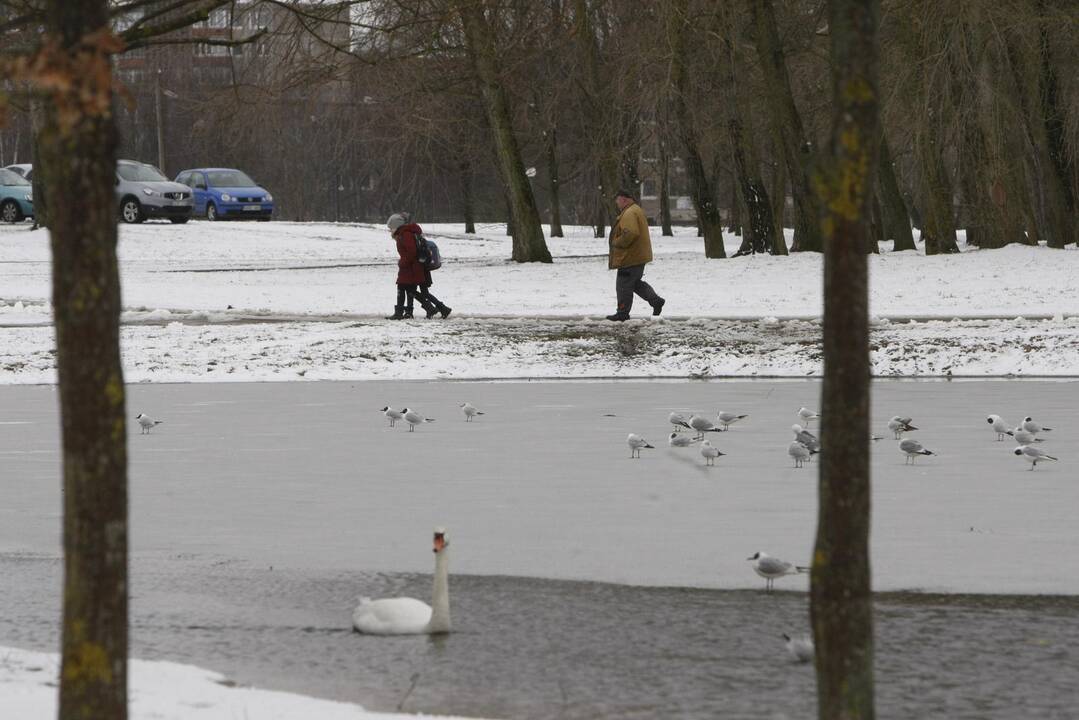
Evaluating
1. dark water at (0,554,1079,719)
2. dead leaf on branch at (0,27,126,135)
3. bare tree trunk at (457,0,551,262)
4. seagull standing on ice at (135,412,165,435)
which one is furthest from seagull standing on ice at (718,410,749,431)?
bare tree trunk at (457,0,551,262)

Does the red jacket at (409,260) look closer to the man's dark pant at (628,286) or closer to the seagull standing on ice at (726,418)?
the man's dark pant at (628,286)

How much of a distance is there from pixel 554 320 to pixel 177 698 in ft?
58.3

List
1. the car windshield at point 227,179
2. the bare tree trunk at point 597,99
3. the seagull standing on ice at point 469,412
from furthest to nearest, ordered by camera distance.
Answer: the car windshield at point 227,179, the bare tree trunk at point 597,99, the seagull standing on ice at point 469,412

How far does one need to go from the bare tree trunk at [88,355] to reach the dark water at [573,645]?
6.15ft

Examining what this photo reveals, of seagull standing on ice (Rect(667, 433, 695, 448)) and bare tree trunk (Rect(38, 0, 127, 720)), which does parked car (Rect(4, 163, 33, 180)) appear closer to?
seagull standing on ice (Rect(667, 433, 695, 448))

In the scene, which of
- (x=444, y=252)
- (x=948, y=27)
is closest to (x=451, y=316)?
(x=948, y=27)

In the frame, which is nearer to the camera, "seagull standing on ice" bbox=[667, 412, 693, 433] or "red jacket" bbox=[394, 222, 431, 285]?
"seagull standing on ice" bbox=[667, 412, 693, 433]

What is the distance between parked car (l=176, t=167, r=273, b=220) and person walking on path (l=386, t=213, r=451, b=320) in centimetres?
3189

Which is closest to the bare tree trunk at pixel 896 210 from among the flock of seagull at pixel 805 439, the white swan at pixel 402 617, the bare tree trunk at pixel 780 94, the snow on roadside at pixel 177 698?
the bare tree trunk at pixel 780 94

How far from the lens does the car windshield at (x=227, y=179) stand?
55531mm

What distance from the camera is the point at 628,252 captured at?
71.4 feet

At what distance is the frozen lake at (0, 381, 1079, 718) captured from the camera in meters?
6.77

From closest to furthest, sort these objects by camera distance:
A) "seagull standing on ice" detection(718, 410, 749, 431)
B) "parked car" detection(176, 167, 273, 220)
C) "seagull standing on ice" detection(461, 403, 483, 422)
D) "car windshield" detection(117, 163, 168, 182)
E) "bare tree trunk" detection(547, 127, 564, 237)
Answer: "seagull standing on ice" detection(718, 410, 749, 431), "seagull standing on ice" detection(461, 403, 483, 422), "car windshield" detection(117, 163, 168, 182), "bare tree trunk" detection(547, 127, 564, 237), "parked car" detection(176, 167, 273, 220)

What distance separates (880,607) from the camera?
784 centimetres
